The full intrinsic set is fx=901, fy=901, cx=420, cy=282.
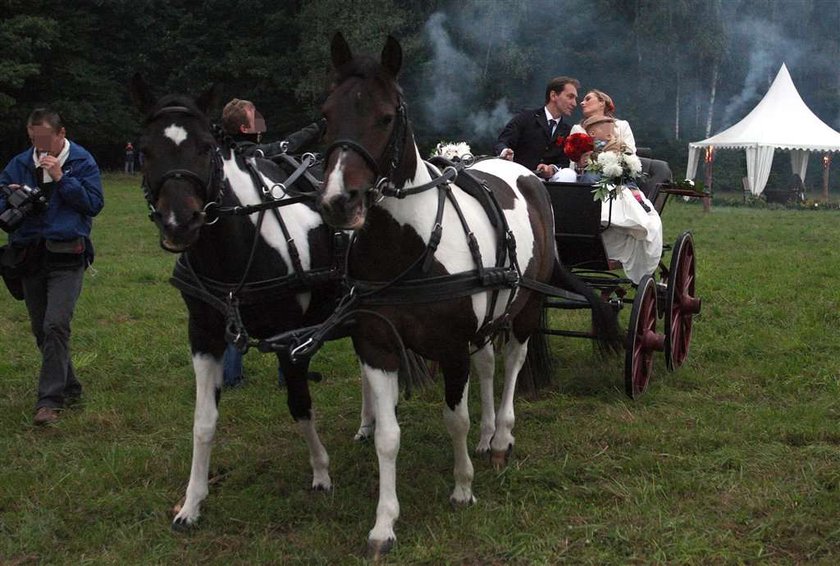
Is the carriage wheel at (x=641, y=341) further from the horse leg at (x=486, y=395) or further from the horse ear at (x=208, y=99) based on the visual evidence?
the horse ear at (x=208, y=99)

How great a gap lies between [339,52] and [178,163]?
2.62 feet

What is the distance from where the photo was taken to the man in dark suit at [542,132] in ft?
21.7

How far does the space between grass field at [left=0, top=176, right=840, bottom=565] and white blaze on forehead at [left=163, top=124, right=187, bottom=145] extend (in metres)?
1.73

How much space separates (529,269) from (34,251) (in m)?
3.02

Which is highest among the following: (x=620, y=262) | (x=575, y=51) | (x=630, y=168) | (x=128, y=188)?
(x=575, y=51)

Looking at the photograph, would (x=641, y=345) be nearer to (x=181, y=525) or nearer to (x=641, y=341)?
(x=641, y=341)

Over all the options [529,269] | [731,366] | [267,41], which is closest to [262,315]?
[529,269]

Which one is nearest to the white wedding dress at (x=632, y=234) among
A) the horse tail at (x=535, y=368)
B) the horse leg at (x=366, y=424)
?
the horse tail at (x=535, y=368)

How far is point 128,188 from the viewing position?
25.2 m

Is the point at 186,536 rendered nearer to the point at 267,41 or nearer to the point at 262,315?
the point at 262,315

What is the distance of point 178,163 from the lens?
3584 millimetres

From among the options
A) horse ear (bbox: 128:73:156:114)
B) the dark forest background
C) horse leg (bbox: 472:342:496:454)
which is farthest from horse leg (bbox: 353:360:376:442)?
the dark forest background

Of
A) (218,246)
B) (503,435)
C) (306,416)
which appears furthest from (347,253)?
(503,435)

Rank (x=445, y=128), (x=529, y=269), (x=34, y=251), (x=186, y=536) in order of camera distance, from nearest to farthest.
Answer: (x=186, y=536)
(x=529, y=269)
(x=34, y=251)
(x=445, y=128)
